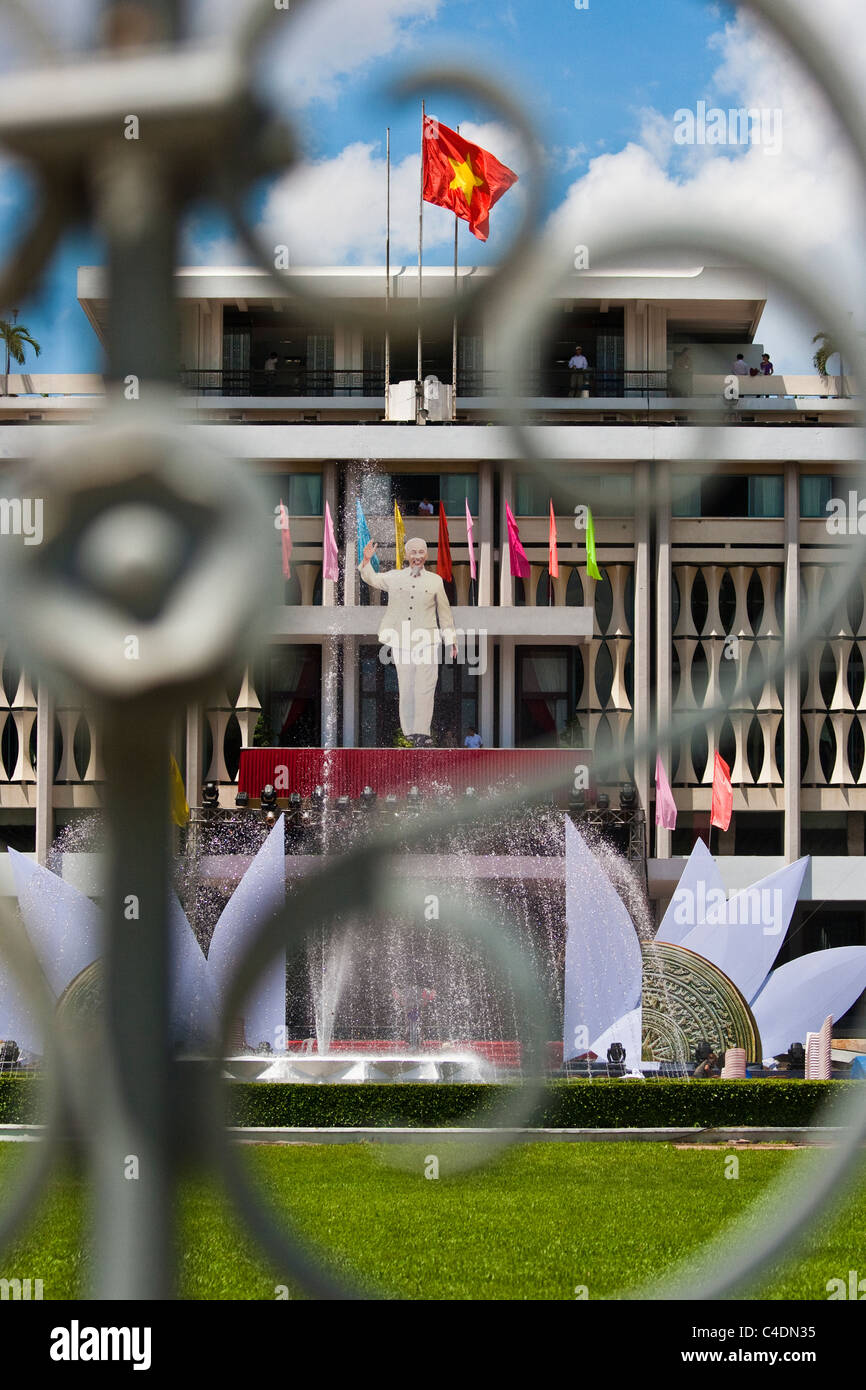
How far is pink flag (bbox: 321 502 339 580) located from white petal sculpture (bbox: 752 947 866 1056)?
432 inches

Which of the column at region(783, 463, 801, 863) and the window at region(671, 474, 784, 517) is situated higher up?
the window at region(671, 474, 784, 517)

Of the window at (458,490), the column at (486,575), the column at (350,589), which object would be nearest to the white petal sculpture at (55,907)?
the column at (350,589)

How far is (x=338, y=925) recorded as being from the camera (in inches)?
75.4

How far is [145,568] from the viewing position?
5.19ft

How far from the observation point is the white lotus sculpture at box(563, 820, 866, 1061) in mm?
15406

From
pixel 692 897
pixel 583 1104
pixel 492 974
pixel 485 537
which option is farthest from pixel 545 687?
pixel 492 974

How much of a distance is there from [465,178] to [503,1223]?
6937 millimetres

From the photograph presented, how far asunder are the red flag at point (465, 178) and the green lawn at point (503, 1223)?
3.36 meters

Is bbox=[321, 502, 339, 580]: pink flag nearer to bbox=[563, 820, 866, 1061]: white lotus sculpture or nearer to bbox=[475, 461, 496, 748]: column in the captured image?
bbox=[475, 461, 496, 748]: column

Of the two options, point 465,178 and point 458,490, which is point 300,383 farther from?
point 465,178

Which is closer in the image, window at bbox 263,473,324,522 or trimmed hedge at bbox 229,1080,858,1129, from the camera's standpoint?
trimmed hedge at bbox 229,1080,858,1129

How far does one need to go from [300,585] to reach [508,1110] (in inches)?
1036

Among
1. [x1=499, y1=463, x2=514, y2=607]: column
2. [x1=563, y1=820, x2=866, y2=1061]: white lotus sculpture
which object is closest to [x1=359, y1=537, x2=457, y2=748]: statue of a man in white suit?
[x1=499, y1=463, x2=514, y2=607]: column
